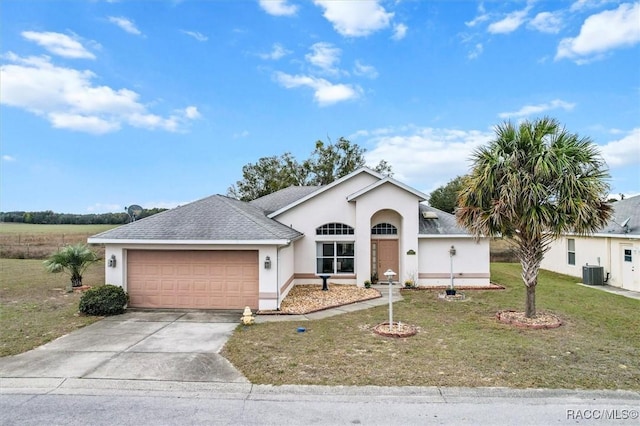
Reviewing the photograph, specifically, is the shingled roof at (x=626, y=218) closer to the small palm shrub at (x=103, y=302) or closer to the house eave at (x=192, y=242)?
the house eave at (x=192, y=242)

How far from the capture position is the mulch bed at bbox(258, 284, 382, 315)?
39.4ft

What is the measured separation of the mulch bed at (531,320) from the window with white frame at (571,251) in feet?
36.7

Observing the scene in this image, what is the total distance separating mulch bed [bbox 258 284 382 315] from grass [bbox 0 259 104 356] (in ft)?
18.7

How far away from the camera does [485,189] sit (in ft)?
33.7

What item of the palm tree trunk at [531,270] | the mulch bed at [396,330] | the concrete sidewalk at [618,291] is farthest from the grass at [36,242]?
the concrete sidewalk at [618,291]

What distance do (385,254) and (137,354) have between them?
39.2 feet

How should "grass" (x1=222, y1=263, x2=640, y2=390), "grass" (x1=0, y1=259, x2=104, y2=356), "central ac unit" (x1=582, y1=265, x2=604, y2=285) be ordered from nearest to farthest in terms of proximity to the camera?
"grass" (x1=222, y1=263, x2=640, y2=390), "grass" (x1=0, y1=259, x2=104, y2=356), "central ac unit" (x1=582, y1=265, x2=604, y2=285)

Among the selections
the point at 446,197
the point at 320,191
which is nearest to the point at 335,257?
the point at 320,191

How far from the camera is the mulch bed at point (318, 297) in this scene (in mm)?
12008

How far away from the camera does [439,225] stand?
55.5ft

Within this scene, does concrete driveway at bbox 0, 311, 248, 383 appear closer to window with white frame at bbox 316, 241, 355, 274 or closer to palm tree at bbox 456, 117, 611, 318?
window with white frame at bbox 316, 241, 355, 274

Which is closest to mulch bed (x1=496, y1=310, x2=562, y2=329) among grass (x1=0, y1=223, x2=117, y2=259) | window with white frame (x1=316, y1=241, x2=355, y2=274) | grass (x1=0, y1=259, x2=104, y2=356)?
window with white frame (x1=316, y1=241, x2=355, y2=274)

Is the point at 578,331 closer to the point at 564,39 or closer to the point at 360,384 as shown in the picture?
the point at 360,384

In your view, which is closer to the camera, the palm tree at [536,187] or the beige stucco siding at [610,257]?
the palm tree at [536,187]
